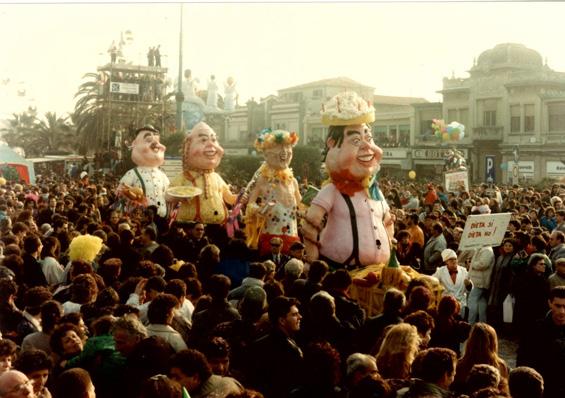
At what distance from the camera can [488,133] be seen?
133ft

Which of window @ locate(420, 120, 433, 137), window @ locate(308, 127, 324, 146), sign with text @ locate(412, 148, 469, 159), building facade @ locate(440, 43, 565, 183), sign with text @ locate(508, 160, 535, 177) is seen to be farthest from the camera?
window @ locate(308, 127, 324, 146)

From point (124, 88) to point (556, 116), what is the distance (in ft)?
69.4

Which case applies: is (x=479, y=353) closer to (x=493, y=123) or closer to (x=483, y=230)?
(x=483, y=230)

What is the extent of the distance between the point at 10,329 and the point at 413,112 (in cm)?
4076

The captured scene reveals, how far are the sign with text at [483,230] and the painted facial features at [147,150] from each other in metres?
6.47

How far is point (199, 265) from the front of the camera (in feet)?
25.7

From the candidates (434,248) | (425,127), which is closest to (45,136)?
(425,127)

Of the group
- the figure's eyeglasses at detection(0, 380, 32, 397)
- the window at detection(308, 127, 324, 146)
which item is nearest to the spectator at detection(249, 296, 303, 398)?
the figure's eyeglasses at detection(0, 380, 32, 397)

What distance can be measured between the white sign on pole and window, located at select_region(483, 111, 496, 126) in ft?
60.7

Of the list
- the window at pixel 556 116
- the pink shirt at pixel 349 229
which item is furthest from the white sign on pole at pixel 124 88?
the pink shirt at pixel 349 229

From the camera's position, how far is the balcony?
132 ft

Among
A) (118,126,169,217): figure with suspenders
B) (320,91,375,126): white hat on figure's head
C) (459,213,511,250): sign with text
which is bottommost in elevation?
(459,213,511,250): sign with text

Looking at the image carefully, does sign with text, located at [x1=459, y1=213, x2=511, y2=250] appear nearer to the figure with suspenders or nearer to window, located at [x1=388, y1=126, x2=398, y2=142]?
the figure with suspenders

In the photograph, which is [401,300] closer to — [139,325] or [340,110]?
[139,325]
